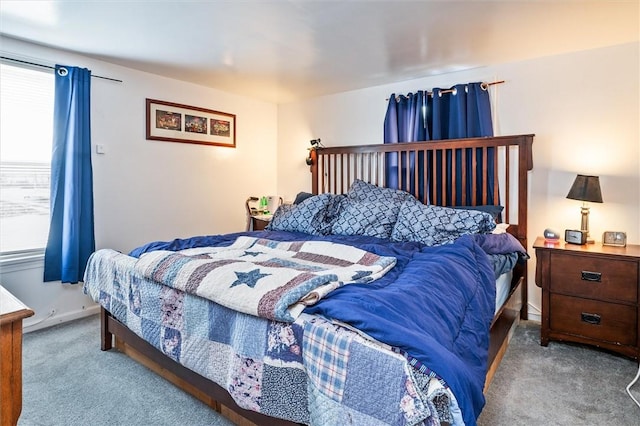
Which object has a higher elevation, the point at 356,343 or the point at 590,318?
the point at 356,343

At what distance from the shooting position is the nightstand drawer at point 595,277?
7.13ft

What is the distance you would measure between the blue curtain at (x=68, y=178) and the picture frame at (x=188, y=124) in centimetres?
59

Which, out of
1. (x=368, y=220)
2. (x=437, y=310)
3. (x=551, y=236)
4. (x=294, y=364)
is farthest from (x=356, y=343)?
(x=551, y=236)

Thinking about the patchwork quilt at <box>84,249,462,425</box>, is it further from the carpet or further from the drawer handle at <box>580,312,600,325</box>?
the drawer handle at <box>580,312,600,325</box>

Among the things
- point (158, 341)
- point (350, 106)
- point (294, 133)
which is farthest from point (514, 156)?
point (158, 341)

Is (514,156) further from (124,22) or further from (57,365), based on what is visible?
(57,365)

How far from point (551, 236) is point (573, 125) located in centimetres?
89

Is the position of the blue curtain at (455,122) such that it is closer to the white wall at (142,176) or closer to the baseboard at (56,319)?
the white wall at (142,176)

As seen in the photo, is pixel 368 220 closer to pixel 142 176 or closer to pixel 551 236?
pixel 551 236

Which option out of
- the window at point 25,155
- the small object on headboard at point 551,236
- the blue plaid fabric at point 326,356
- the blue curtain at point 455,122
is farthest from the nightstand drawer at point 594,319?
the window at point 25,155

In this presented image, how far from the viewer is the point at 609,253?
87.5 inches

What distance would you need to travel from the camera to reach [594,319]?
2.29m

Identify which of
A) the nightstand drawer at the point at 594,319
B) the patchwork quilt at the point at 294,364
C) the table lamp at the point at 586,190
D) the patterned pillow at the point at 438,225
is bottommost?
the nightstand drawer at the point at 594,319

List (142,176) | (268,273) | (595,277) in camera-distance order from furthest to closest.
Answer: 1. (142,176)
2. (595,277)
3. (268,273)
